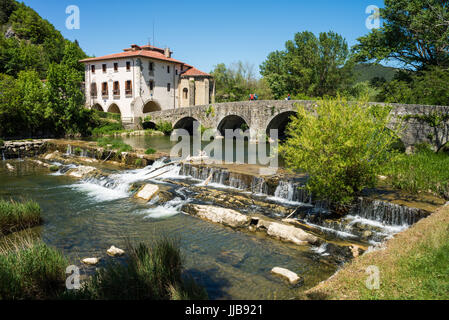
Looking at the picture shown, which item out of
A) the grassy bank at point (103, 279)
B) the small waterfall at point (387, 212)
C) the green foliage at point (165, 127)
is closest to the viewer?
the grassy bank at point (103, 279)

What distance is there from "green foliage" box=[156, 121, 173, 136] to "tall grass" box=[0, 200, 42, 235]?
2703 centimetres

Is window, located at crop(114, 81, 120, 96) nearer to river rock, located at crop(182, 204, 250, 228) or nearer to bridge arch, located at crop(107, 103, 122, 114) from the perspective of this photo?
bridge arch, located at crop(107, 103, 122, 114)

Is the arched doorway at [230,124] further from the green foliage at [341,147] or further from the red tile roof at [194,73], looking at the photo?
the green foliage at [341,147]

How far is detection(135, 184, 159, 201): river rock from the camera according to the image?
12.9 m

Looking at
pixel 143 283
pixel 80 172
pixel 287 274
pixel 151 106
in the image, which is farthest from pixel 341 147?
pixel 151 106

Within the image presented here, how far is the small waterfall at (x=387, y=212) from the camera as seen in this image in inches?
374

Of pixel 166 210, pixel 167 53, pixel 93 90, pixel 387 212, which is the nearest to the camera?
pixel 387 212

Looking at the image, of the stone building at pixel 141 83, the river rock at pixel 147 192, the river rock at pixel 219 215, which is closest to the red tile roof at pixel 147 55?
the stone building at pixel 141 83

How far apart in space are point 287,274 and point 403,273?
2347 millimetres

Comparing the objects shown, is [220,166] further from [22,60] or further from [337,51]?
[22,60]

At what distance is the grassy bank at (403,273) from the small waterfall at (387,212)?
9.21ft

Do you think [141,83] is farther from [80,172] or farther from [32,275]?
[32,275]

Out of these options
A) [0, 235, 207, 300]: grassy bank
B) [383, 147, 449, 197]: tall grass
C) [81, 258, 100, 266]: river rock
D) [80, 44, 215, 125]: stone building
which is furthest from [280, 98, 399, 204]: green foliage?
[80, 44, 215, 125]: stone building

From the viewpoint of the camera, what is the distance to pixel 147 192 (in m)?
13.2
